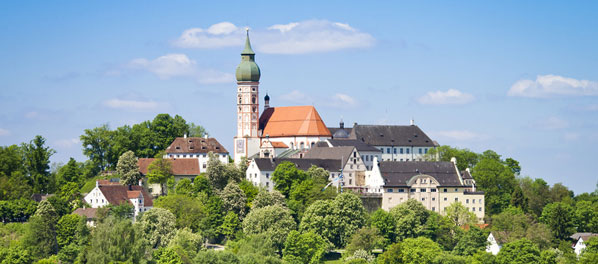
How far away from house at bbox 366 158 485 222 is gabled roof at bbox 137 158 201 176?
1686cm

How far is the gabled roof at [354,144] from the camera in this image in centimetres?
12475

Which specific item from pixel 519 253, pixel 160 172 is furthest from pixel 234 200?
pixel 519 253

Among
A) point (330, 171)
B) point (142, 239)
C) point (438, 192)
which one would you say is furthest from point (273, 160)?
point (142, 239)

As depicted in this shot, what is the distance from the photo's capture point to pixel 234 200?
110 metres

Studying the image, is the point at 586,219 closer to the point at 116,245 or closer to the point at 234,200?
the point at 234,200

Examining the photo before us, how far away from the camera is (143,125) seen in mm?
131875

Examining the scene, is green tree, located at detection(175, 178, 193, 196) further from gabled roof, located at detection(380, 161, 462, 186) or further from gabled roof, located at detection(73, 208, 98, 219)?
gabled roof, located at detection(380, 161, 462, 186)

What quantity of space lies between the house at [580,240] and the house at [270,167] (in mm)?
21693

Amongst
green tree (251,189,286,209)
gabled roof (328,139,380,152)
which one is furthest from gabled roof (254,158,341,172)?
green tree (251,189,286,209)

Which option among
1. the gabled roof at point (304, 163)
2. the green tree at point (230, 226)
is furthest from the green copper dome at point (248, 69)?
the green tree at point (230, 226)

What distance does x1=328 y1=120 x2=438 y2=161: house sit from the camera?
131875 millimetres

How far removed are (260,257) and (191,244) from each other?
246 inches

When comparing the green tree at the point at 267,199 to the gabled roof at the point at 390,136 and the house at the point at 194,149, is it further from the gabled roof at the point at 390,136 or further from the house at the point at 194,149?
the gabled roof at the point at 390,136

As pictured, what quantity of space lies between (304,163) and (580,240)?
83.5ft
